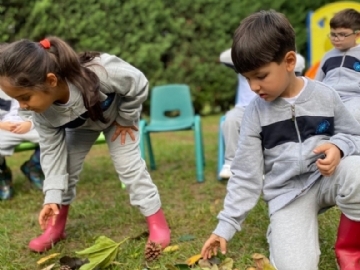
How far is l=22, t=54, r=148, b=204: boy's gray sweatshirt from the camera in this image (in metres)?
2.68

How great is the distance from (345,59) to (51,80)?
1971 millimetres

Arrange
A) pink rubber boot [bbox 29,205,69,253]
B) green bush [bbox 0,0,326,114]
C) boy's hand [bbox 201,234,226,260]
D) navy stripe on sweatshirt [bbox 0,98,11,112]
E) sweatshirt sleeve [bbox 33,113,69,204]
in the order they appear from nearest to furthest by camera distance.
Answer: boy's hand [bbox 201,234,226,260] → sweatshirt sleeve [bbox 33,113,69,204] → pink rubber boot [bbox 29,205,69,253] → navy stripe on sweatshirt [bbox 0,98,11,112] → green bush [bbox 0,0,326,114]

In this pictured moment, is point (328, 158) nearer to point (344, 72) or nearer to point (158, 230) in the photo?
point (158, 230)

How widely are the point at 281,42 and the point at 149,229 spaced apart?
3.85 feet

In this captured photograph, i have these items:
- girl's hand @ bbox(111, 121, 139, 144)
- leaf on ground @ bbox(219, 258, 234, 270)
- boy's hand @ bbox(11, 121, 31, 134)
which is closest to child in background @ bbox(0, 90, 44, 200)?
boy's hand @ bbox(11, 121, 31, 134)


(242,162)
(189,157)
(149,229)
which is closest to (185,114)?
(189,157)

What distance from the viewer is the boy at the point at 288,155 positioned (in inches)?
87.0

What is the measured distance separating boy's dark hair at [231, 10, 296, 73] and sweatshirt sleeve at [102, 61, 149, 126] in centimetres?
73

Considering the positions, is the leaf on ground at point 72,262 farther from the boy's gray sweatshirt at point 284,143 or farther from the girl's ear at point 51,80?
the girl's ear at point 51,80

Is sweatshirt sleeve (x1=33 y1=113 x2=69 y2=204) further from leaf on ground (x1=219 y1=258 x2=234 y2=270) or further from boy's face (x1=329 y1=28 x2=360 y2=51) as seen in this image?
boy's face (x1=329 y1=28 x2=360 y2=51)

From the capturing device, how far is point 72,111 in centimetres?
268

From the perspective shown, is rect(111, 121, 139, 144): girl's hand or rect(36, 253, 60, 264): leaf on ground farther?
rect(111, 121, 139, 144): girl's hand

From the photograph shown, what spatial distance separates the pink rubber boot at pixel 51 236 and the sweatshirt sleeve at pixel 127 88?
571mm

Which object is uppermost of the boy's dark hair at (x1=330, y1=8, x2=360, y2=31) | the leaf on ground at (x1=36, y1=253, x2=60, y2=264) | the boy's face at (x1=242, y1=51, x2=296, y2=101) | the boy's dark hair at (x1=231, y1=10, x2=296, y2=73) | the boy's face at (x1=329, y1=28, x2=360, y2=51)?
the boy's dark hair at (x1=231, y1=10, x2=296, y2=73)
